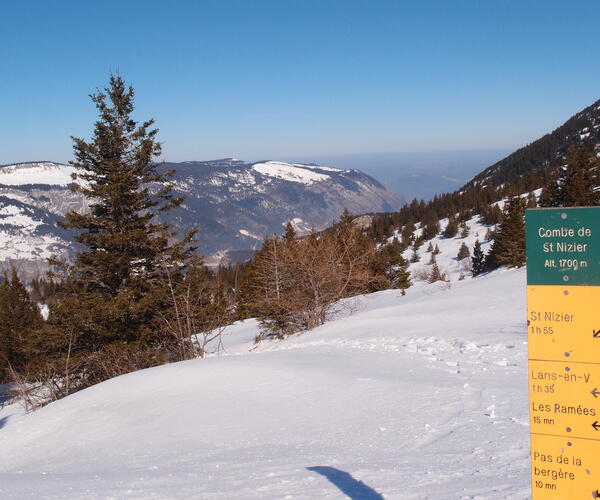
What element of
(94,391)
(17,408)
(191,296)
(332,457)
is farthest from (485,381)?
(17,408)

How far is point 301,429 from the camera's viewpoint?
6.42 meters

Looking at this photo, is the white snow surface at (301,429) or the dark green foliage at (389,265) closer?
the white snow surface at (301,429)

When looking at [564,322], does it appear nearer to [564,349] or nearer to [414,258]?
[564,349]

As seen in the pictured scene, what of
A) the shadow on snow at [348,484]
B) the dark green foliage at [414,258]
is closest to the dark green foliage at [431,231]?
the dark green foliage at [414,258]

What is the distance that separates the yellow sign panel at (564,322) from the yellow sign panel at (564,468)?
1.33 feet

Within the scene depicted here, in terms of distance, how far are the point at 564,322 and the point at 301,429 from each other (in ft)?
16.0

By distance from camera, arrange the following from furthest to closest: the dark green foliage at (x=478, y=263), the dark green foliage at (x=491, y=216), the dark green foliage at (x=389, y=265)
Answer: the dark green foliage at (x=491, y=216)
the dark green foliage at (x=389, y=265)
the dark green foliage at (x=478, y=263)

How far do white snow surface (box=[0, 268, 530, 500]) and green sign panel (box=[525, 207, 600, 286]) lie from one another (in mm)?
2370

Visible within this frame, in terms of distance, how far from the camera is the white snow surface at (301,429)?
448cm

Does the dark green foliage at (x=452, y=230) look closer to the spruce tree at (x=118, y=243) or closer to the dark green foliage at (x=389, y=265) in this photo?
the dark green foliage at (x=389, y=265)

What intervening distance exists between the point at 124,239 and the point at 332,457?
1443 cm

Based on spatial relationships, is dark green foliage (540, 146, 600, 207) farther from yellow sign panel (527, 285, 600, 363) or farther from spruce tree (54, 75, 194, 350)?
yellow sign panel (527, 285, 600, 363)

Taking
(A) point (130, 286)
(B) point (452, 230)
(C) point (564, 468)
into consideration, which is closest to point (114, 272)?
(A) point (130, 286)

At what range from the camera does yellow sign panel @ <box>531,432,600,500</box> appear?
2.19 m
